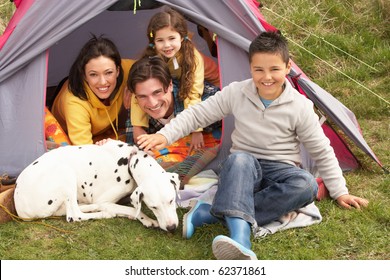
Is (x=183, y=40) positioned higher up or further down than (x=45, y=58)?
higher up

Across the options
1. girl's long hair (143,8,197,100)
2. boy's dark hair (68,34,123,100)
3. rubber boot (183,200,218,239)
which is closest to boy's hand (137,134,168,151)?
rubber boot (183,200,218,239)

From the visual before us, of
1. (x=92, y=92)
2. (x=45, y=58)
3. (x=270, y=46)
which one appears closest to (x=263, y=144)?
(x=270, y=46)

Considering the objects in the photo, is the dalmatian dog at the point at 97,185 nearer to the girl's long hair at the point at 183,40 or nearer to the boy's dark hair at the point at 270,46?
the girl's long hair at the point at 183,40

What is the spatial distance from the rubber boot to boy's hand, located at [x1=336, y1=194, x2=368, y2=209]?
0.73 metres

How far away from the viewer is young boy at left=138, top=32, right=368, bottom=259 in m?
3.41

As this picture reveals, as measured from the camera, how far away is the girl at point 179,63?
13.9 feet

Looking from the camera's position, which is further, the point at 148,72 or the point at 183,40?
the point at 183,40

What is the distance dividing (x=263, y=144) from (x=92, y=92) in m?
1.26

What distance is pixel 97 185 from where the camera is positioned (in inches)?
146

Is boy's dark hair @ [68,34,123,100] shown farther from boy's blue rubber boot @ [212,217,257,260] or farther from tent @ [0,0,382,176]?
boy's blue rubber boot @ [212,217,257,260]

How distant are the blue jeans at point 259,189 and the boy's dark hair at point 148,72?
0.86 metres

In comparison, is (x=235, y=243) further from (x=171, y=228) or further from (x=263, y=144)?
(x=263, y=144)

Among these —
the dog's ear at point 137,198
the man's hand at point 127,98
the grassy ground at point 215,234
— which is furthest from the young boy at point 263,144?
the man's hand at point 127,98
